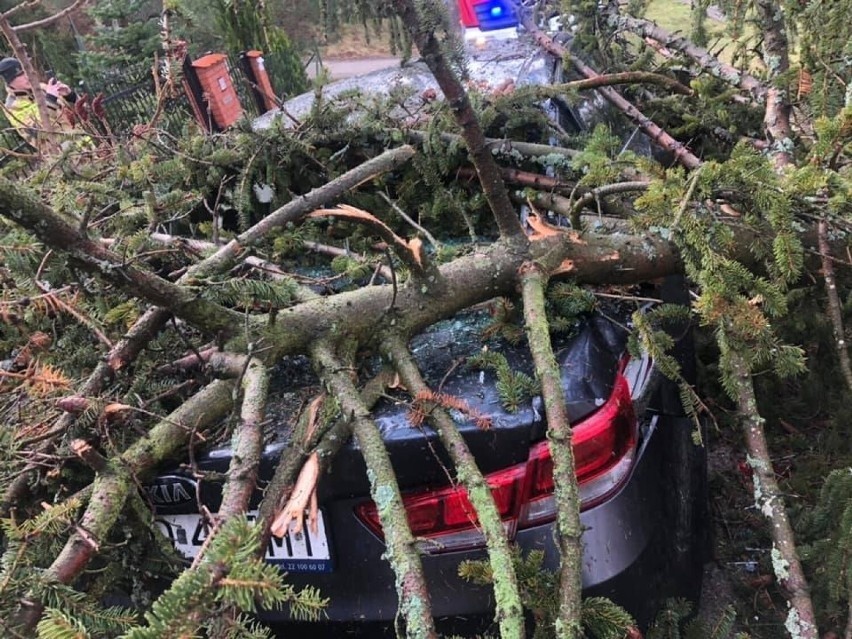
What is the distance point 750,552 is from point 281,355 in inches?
82.0

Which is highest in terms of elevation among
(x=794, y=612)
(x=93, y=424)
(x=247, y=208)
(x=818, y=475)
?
(x=247, y=208)

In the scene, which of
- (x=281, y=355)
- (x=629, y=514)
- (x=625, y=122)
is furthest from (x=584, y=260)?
(x=625, y=122)

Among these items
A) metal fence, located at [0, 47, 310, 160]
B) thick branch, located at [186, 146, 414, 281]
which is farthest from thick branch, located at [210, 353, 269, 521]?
metal fence, located at [0, 47, 310, 160]

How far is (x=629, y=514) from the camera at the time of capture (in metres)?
1.78

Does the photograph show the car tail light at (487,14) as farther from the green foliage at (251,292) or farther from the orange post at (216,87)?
the green foliage at (251,292)

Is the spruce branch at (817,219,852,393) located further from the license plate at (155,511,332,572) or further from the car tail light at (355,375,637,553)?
the license plate at (155,511,332,572)

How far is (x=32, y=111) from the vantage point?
4969mm

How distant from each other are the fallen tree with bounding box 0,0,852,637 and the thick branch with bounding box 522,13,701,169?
33 centimetres

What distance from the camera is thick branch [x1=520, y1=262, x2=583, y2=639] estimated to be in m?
1.31

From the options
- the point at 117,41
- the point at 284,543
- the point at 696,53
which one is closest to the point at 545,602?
the point at 284,543

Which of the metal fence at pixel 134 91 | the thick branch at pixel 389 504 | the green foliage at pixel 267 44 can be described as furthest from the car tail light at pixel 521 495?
the green foliage at pixel 267 44

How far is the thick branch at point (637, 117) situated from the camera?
9.16 feet

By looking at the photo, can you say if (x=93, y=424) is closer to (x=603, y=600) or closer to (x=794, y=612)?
(x=603, y=600)

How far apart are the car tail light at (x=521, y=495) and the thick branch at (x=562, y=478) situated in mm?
160
